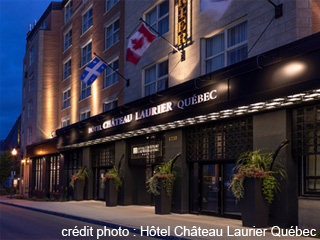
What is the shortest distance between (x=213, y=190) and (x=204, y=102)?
436 centimetres

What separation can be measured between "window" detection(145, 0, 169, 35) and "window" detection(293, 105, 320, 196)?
10.5 metres

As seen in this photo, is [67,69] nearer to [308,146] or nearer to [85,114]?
[85,114]

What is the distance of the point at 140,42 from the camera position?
853 inches

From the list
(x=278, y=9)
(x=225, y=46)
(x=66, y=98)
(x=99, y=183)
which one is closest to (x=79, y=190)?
(x=99, y=183)

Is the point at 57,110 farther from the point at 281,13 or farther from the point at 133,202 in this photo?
the point at 281,13

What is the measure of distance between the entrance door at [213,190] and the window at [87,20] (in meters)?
18.9

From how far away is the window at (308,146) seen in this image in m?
13.6

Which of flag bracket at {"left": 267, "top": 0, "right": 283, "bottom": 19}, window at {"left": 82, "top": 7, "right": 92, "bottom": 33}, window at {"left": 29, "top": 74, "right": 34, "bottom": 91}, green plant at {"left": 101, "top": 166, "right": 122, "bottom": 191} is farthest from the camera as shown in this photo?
window at {"left": 29, "top": 74, "right": 34, "bottom": 91}

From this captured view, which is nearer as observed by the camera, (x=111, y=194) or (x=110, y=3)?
(x=111, y=194)

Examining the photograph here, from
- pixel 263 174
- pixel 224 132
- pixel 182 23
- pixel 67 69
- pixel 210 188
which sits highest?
pixel 67 69

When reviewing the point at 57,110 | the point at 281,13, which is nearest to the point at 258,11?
the point at 281,13

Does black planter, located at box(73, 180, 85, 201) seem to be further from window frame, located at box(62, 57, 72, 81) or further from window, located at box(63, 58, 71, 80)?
window, located at box(63, 58, 71, 80)

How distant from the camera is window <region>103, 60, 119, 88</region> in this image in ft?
96.5

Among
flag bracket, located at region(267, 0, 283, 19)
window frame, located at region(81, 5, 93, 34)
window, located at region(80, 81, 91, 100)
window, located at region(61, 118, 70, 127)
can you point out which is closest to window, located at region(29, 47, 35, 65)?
window, located at region(61, 118, 70, 127)
